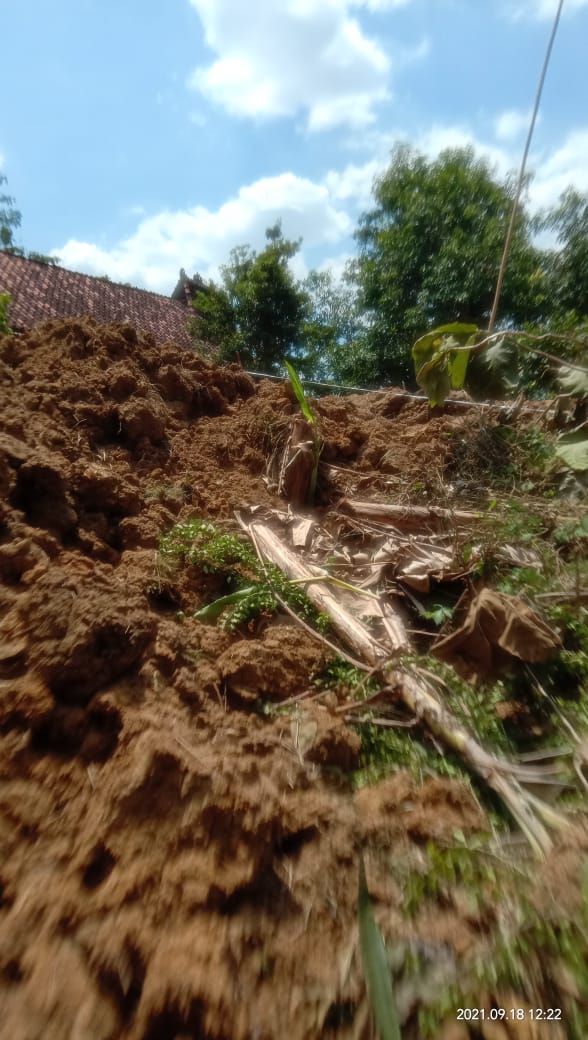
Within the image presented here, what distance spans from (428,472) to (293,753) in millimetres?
2667

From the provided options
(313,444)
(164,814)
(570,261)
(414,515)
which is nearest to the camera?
(164,814)

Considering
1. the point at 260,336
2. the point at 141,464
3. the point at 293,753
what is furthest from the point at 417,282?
the point at 293,753

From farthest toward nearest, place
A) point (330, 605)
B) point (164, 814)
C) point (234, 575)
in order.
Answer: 1. point (234, 575)
2. point (330, 605)
3. point (164, 814)

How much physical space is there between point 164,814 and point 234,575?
1.42 metres

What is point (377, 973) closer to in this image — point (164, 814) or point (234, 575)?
point (164, 814)

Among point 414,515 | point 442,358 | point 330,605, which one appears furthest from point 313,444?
point 330,605

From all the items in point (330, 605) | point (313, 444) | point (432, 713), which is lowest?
point (432, 713)

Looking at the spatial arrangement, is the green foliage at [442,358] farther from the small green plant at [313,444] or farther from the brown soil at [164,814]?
the brown soil at [164,814]

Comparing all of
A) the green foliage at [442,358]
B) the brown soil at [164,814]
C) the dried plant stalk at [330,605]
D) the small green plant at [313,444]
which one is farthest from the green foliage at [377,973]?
the green foliage at [442,358]

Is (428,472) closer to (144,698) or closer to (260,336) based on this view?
(144,698)

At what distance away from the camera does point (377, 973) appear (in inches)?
40.3

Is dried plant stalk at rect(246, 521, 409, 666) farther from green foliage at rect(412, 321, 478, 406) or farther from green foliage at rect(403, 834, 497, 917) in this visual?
green foliage at rect(412, 321, 478, 406)

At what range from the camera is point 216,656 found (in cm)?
203

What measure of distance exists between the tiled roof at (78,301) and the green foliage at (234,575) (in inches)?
359
